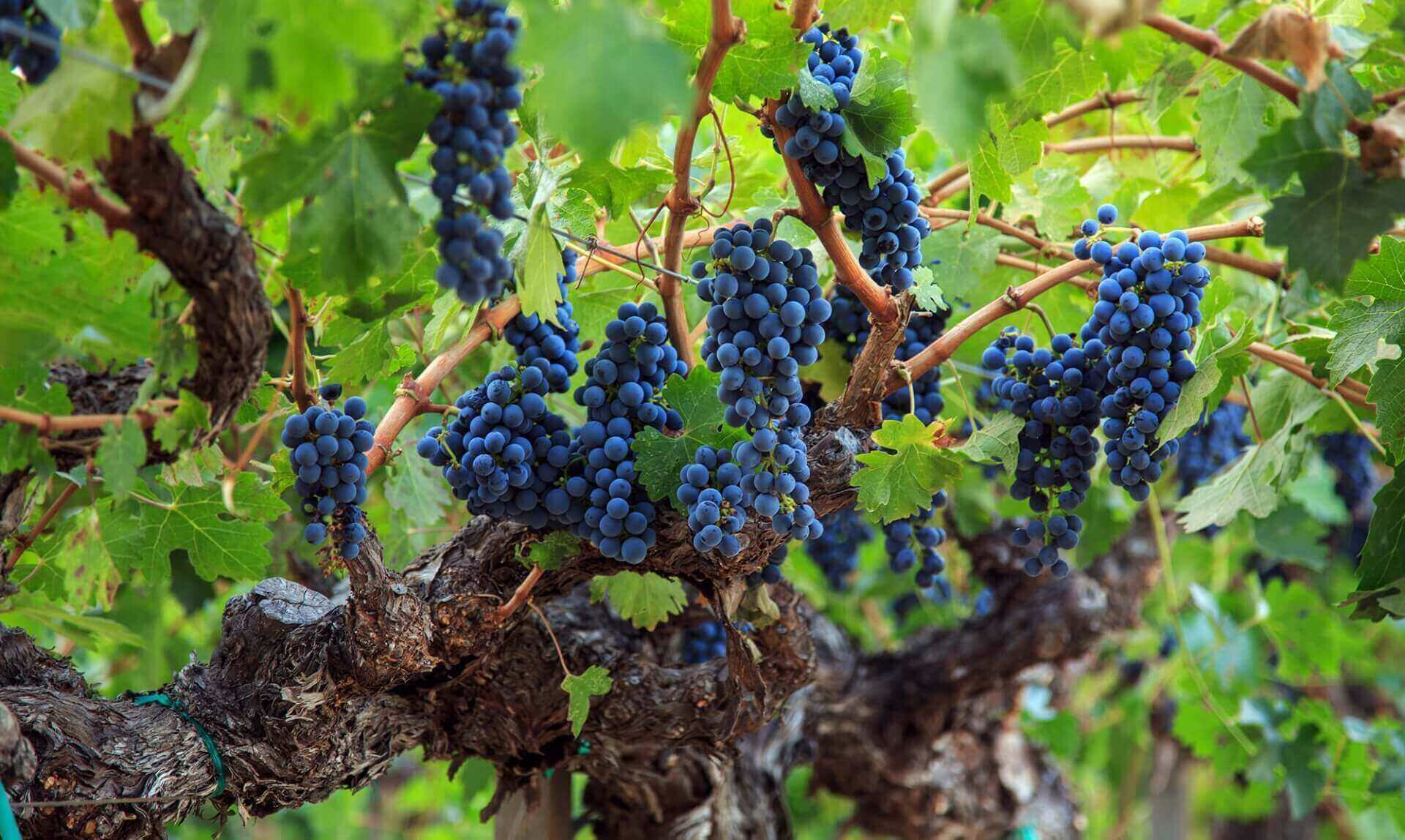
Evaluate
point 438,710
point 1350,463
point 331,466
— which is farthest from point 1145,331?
point 1350,463

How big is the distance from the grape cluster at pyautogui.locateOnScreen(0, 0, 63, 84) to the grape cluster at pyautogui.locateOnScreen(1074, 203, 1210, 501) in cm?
141

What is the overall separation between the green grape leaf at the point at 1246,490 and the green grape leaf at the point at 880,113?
0.98 metres

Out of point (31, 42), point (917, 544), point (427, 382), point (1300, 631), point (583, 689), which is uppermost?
point (31, 42)

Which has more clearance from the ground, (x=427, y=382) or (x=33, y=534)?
(x=427, y=382)

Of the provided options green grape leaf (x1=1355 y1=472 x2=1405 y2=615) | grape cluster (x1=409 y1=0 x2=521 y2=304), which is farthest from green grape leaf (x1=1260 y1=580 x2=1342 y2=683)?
grape cluster (x1=409 y1=0 x2=521 y2=304)

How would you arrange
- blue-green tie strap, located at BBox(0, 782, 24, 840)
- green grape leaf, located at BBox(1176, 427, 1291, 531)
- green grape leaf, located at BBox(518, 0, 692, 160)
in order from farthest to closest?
green grape leaf, located at BBox(1176, 427, 1291, 531) → blue-green tie strap, located at BBox(0, 782, 24, 840) → green grape leaf, located at BBox(518, 0, 692, 160)

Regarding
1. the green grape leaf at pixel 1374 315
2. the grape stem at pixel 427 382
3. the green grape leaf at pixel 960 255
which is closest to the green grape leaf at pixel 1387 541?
the green grape leaf at pixel 1374 315

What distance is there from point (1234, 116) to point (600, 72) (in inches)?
48.6

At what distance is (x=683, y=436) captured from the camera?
5.41 feet

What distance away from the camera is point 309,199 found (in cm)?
126

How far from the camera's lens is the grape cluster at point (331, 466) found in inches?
57.5

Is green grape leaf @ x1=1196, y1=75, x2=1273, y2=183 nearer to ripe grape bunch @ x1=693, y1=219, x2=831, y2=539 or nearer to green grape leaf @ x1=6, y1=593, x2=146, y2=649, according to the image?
ripe grape bunch @ x1=693, y1=219, x2=831, y2=539

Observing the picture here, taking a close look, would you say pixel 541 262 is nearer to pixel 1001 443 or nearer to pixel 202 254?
pixel 202 254

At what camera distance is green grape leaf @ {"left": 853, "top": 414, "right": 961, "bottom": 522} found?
5.44 ft
